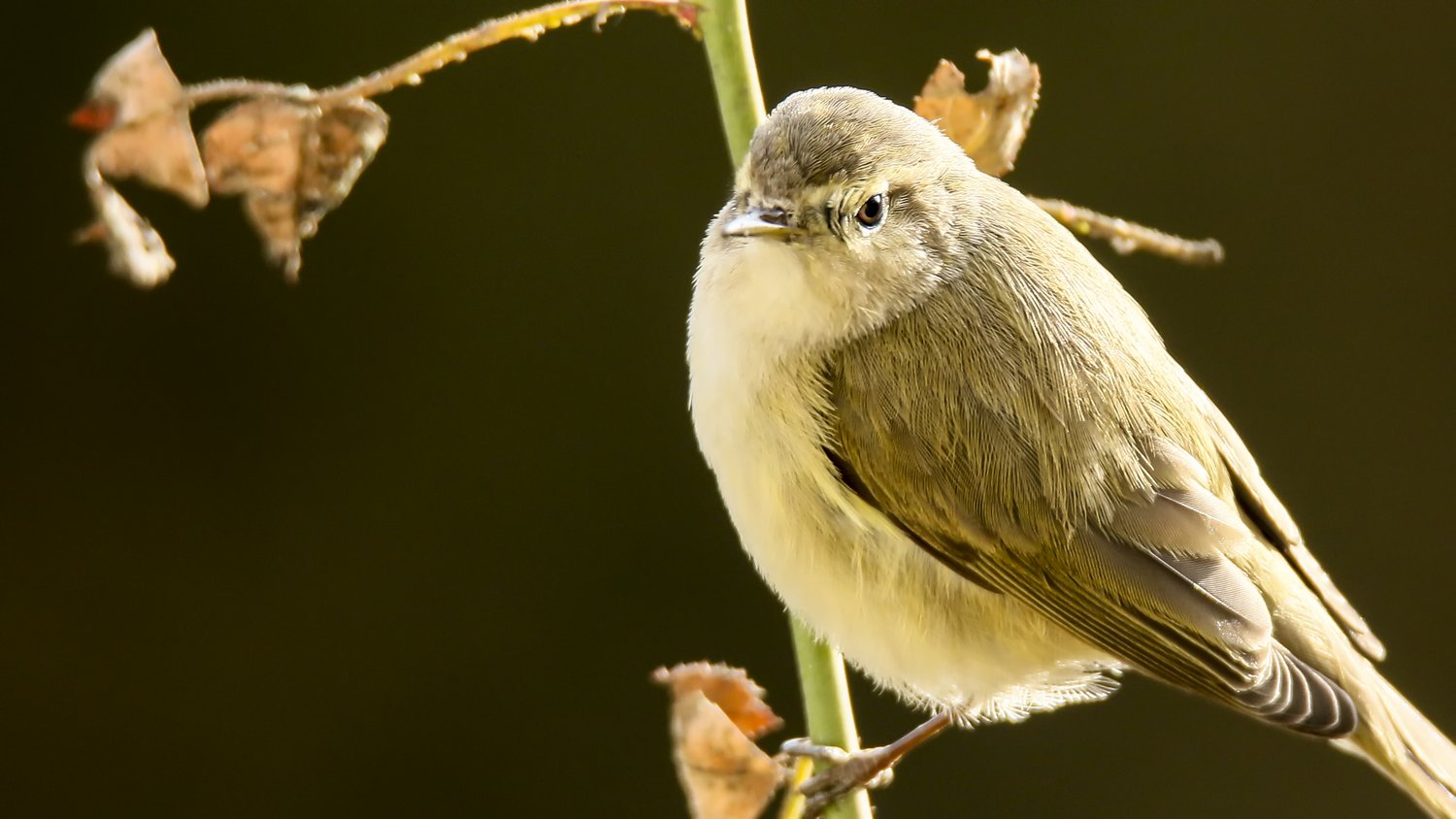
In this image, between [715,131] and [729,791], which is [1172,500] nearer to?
[729,791]

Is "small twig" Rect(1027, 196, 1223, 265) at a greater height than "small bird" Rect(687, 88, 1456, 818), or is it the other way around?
"small twig" Rect(1027, 196, 1223, 265)

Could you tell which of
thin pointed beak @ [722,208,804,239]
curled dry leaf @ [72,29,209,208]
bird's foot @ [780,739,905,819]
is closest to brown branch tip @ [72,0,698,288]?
curled dry leaf @ [72,29,209,208]

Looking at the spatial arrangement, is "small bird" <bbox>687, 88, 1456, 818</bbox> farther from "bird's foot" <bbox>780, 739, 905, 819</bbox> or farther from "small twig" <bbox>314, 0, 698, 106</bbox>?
"small twig" <bbox>314, 0, 698, 106</bbox>

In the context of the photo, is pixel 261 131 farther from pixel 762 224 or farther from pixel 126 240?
pixel 762 224

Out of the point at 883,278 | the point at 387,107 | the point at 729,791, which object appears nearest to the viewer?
the point at 729,791

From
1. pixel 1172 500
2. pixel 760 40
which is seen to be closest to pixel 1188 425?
pixel 1172 500

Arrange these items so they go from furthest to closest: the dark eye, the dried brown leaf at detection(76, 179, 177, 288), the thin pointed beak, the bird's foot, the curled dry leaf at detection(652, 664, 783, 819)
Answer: the dark eye → the thin pointed beak → the bird's foot → the curled dry leaf at detection(652, 664, 783, 819) → the dried brown leaf at detection(76, 179, 177, 288)

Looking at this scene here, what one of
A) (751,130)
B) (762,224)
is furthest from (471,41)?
(762,224)
